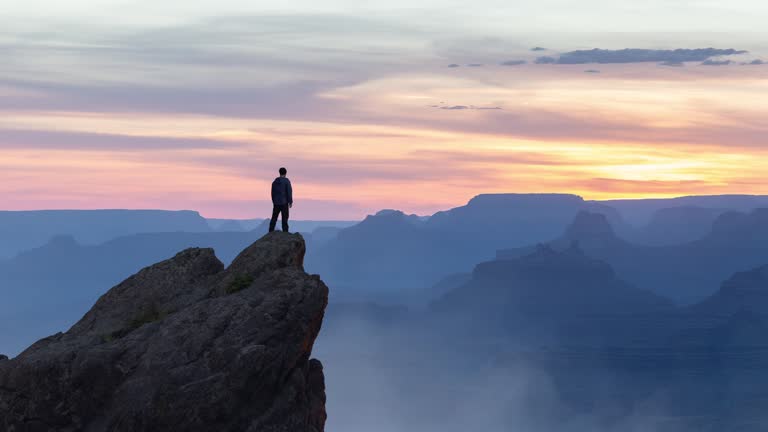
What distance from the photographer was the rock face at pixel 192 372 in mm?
38531

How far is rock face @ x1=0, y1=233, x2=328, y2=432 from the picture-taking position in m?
38.5

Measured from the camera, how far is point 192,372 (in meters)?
38.6

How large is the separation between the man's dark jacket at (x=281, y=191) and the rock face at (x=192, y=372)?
22.3 ft

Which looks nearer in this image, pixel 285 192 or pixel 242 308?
pixel 242 308

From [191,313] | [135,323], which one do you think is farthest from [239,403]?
[135,323]

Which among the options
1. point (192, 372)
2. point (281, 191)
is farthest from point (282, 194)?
point (192, 372)

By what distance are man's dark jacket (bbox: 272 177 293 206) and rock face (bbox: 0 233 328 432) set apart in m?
6.79

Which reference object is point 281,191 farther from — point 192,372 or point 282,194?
point 192,372

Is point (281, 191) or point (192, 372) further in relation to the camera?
point (281, 191)

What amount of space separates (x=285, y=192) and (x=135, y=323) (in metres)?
9.58

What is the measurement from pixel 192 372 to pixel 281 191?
1238 centimetres

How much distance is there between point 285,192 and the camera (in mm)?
48594

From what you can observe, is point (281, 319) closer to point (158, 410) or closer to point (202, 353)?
point (202, 353)

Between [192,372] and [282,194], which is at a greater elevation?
[282,194]
